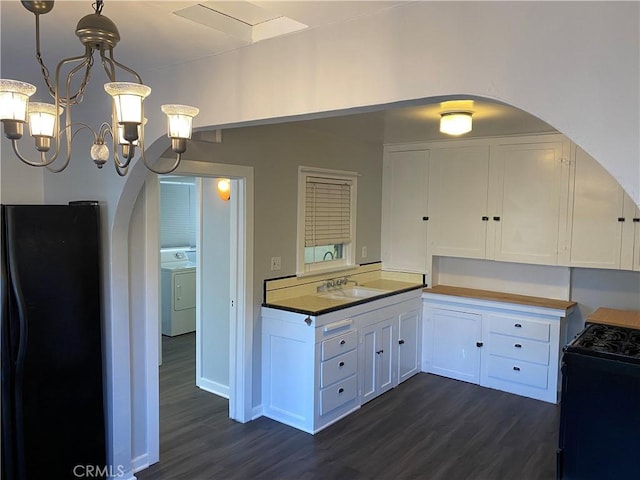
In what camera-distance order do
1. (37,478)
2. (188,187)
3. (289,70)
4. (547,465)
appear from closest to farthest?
(289,70) → (37,478) → (547,465) → (188,187)

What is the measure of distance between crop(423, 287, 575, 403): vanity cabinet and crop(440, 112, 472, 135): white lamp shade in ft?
6.11

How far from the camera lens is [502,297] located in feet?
15.4

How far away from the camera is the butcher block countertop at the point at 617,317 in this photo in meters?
3.71

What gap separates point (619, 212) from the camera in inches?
159

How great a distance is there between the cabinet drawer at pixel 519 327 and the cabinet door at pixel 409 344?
0.74 meters

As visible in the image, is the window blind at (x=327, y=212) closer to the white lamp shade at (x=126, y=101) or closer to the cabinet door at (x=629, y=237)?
the cabinet door at (x=629, y=237)

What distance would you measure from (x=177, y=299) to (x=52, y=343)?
3645mm

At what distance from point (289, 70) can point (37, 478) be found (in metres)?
2.55

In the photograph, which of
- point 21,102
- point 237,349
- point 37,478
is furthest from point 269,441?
point 21,102

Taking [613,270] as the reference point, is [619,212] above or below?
above

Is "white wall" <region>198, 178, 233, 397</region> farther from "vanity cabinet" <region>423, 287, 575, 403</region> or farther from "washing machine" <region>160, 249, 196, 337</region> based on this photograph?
"vanity cabinet" <region>423, 287, 575, 403</region>

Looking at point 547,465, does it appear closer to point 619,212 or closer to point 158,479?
point 619,212

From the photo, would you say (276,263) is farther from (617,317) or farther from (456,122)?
(617,317)

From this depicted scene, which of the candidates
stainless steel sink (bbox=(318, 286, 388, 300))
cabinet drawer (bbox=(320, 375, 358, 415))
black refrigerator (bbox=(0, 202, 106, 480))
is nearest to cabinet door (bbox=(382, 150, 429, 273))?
stainless steel sink (bbox=(318, 286, 388, 300))
